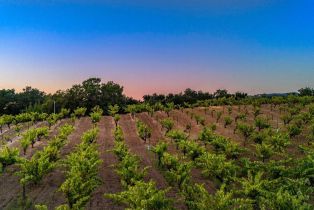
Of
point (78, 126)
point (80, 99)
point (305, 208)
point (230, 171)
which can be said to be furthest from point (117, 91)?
point (305, 208)

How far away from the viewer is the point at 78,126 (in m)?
51.1

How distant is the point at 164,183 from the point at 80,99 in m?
58.3

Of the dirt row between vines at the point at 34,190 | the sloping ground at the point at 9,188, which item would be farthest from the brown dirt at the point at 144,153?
the sloping ground at the point at 9,188

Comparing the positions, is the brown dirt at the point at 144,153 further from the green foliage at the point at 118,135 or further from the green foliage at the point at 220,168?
the green foliage at the point at 220,168

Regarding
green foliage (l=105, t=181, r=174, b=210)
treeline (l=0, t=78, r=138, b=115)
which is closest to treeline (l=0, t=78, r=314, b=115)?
treeline (l=0, t=78, r=138, b=115)

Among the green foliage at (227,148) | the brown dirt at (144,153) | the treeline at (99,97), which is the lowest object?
the brown dirt at (144,153)

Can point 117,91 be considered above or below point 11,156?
above

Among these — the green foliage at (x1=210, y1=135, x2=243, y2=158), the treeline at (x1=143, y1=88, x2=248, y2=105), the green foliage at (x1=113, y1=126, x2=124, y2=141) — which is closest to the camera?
the green foliage at (x1=210, y1=135, x2=243, y2=158)

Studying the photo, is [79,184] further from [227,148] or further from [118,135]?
[118,135]

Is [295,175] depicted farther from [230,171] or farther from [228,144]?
→ [228,144]

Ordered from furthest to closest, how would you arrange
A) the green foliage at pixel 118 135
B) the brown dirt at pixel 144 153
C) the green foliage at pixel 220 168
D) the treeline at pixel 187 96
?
the treeline at pixel 187 96
the green foliage at pixel 118 135
the brown dirt at pixel 144 153
the green foliage at pixel 220 168

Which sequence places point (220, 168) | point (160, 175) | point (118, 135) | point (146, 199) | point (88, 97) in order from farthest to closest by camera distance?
1. point (88, 97)
2. point (118, 135)
3. point (160, 175)
4. point (220, 168)
5. point (146, 199)

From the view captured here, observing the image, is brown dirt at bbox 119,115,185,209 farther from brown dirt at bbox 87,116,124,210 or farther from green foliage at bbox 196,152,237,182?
green foliage at bbox 196,152,237,182

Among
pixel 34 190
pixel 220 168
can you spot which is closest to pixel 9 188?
pixel 34 190
